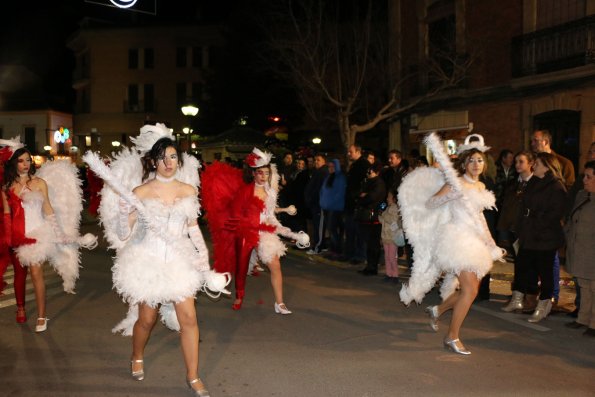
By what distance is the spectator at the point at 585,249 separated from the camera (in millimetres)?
6590

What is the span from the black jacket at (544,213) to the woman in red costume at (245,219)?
2661mm

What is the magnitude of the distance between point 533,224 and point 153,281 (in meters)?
4.62

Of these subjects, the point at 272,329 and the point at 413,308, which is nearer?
the point at 272,329

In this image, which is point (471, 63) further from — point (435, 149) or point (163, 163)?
point (163, 163)

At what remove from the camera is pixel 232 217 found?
770 cm

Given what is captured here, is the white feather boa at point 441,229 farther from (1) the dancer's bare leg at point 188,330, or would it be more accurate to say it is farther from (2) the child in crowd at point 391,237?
(2) the child in crowd at point 391,237

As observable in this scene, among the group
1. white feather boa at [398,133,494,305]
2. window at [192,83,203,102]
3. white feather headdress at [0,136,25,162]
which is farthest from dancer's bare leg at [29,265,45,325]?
window at [192,83,203,102]

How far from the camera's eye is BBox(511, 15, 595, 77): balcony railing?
14.7 m

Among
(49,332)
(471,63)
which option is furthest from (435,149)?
(471,63)

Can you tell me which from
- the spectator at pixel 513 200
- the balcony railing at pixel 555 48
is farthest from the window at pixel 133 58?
the spectator at pixel 513 200

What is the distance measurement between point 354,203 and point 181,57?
42.4 meters

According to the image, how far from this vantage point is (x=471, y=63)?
1889 cm

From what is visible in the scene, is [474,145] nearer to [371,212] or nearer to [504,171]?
[371,212]

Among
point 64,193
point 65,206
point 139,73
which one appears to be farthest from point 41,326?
point 139,73
